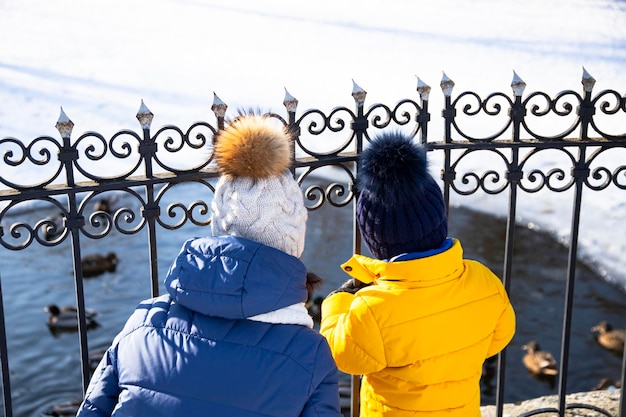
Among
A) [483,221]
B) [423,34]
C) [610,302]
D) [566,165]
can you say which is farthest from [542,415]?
[423,34]

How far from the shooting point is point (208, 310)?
5.73 feet

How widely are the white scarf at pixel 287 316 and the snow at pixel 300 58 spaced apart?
620 cm

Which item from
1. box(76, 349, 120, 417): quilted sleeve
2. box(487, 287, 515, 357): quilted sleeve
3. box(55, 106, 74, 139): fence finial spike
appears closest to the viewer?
box(76, 349, 120, 417): quilted sleeve

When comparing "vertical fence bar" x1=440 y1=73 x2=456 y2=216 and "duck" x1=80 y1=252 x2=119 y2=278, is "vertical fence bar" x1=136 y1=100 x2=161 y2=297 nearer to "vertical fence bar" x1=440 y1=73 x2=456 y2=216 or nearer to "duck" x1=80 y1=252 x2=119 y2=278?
"vertical fence bar" x1=440 y1=73 x2=456 y2=216

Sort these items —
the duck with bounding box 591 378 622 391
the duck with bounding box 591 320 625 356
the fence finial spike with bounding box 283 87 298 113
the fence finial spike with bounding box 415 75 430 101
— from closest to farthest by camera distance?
the fence finial spike with bounding box 283 87 298 113 < the fence finial spike with bounding box 415 75 430 101 < the duck with bounding box 591 378 622 391 < the duck with bounding box 591 320 625 356

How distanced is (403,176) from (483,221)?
21.2 ft

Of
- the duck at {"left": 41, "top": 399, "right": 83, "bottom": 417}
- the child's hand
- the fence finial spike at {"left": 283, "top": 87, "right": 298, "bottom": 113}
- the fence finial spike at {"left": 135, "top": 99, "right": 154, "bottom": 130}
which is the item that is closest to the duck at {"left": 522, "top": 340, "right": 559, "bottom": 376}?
the duck at {"left": 41, "top": 399, "right": 83, "bottom": 417}

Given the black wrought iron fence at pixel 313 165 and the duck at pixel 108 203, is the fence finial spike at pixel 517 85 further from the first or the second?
the duck at pixel 108 203

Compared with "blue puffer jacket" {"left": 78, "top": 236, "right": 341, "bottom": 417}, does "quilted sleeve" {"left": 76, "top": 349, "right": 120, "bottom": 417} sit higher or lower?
lower

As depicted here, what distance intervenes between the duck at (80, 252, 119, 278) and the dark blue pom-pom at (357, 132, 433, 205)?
18.4ft

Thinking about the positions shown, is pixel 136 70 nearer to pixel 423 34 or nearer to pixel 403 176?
pixel 423 34

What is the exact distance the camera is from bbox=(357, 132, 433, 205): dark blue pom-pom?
2.13 meters

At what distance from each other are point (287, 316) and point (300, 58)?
8.60 meters

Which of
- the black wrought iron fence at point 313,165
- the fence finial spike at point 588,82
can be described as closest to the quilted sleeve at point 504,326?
the black wrought iron fence at point 313,165
